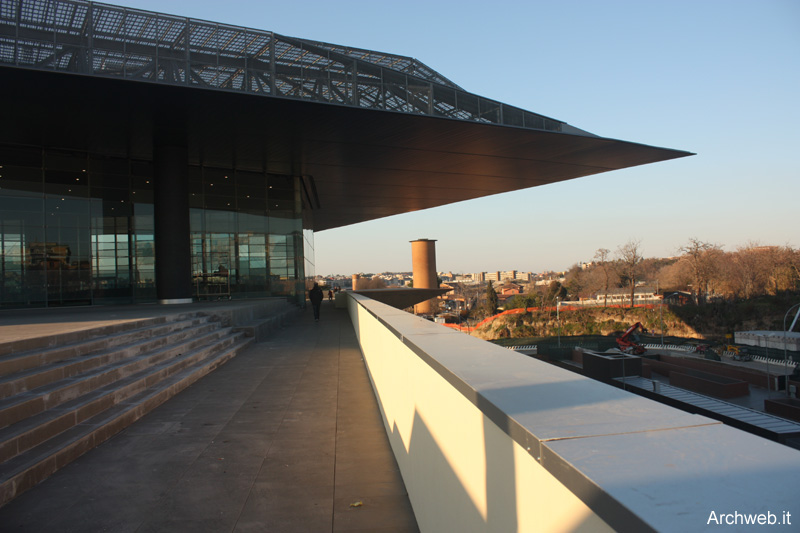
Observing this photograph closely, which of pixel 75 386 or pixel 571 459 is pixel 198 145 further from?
pixel 571 459

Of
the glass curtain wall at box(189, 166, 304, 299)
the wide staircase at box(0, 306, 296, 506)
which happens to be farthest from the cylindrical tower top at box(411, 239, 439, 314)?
the wide staircase at box(0, 306, 296, 506)

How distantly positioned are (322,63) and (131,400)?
1342cm

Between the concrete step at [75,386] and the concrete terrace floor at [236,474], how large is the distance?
0.72m

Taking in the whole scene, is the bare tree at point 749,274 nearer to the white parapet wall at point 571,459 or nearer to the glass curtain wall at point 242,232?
the glass curtain wall at point 242,232

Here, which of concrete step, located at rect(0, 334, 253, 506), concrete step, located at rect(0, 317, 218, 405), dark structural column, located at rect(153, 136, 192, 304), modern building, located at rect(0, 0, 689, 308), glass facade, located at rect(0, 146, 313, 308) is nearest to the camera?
concrete step, located at rect(0, 334, 253, 506)

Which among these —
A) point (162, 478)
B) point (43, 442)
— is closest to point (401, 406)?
point (162, 478)

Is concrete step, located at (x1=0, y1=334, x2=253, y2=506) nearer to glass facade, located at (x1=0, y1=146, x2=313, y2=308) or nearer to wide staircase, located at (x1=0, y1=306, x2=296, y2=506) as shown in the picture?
wide staircase, located at (x1=0, y1=306, x2=296, y2=506)

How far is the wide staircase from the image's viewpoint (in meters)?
4.61

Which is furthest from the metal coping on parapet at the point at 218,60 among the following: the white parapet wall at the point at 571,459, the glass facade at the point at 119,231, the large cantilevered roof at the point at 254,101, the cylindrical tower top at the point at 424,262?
the cylindrical tower top at the point at 424,262

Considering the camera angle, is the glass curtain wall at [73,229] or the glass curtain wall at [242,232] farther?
the glass curtain wall at [242,232]

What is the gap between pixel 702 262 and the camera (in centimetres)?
6038

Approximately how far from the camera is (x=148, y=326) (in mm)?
9617

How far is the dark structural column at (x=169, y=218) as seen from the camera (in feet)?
62.7

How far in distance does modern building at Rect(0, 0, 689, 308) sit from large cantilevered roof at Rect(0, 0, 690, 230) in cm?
5
